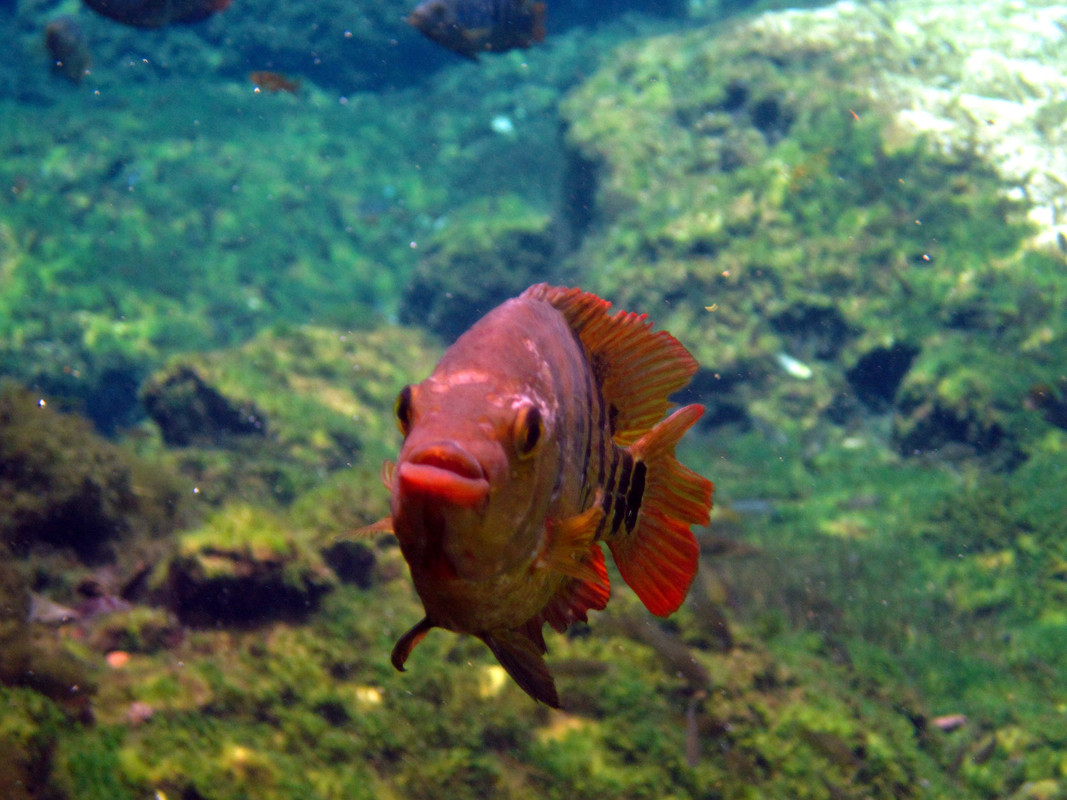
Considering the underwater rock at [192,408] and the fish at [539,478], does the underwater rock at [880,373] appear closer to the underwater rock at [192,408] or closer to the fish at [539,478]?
the underwater rock at [192,408]

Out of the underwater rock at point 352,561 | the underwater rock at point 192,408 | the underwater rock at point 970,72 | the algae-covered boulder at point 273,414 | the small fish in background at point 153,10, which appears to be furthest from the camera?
the underwater rock at point 970,72

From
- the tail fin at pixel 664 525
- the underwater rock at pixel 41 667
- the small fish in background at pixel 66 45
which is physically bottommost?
the underwater rock at pixel 41 667

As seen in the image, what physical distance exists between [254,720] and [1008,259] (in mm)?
10448

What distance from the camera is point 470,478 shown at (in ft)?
3.39

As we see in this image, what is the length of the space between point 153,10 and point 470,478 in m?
5.78

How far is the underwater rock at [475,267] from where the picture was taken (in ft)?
41.9

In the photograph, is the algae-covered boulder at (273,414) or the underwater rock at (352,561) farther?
the algae-covered boulder at (273,414)

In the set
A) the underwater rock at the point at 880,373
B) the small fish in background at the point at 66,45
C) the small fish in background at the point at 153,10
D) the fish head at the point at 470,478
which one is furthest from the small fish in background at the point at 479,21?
the small fish in background at the point at 66,45

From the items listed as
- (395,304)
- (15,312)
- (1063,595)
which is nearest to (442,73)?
(395,304)

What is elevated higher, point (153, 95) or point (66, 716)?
point (66, 716)

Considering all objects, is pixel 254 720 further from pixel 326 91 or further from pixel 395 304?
pixel 326 91

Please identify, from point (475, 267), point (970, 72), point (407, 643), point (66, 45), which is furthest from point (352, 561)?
point (970, 72)

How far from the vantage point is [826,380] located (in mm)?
A: 9453

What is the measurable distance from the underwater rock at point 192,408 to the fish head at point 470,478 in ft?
26.5
